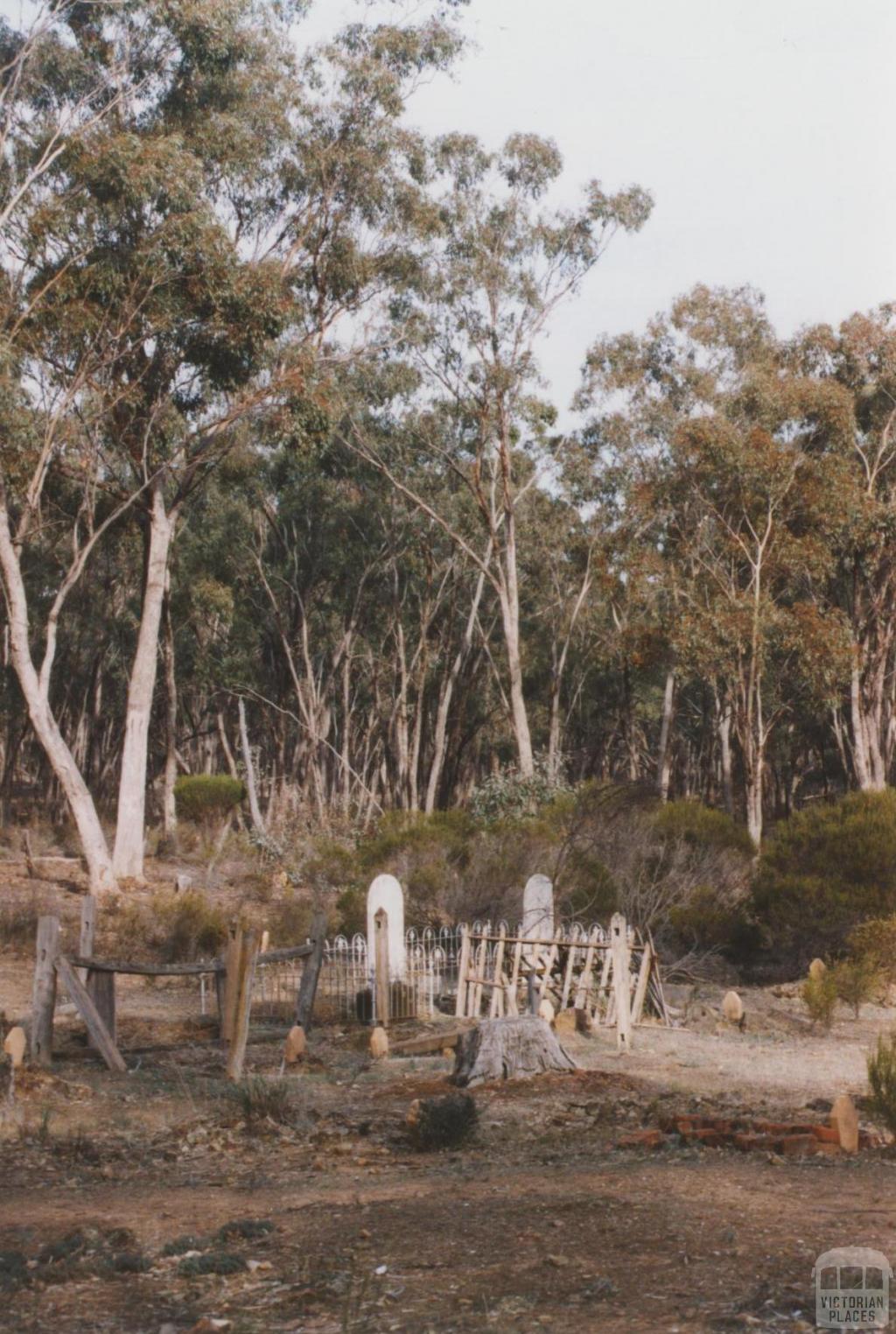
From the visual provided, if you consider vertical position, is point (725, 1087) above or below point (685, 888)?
below

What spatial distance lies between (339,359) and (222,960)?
1997cm

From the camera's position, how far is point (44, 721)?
2430 cm

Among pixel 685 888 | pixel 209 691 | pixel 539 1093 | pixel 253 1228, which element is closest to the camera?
pixel 253 1228

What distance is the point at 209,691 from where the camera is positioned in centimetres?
4709

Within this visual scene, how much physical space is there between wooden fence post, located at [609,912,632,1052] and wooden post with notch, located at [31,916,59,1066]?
488cm

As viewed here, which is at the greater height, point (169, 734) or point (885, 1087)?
point (169, 734)

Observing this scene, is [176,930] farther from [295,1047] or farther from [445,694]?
[445,694]

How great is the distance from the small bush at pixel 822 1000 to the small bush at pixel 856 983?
1.17ft

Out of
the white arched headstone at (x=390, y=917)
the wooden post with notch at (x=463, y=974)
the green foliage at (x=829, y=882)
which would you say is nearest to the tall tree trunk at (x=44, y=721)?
the white arched headstone at (x=390, y=917)

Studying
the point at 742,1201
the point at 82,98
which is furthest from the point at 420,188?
the point at 742,1201

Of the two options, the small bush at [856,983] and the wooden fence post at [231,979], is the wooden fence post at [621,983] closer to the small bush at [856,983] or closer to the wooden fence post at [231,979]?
the wooden fence post at [231,979]

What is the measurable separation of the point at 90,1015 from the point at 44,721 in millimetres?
13118

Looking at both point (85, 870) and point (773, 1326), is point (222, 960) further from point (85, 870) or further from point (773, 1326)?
point (85, 870)

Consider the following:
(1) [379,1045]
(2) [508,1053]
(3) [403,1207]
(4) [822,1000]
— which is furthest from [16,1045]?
(4) [822,1000]
